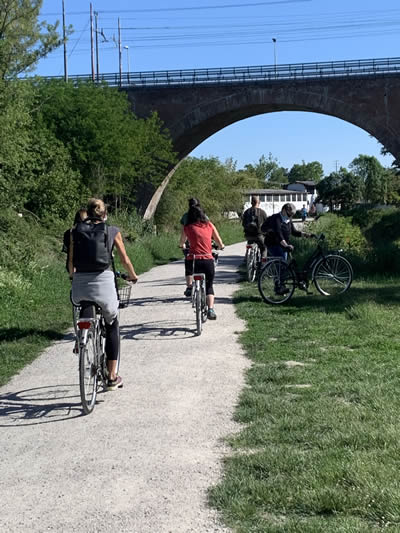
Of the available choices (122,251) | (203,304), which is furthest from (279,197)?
(122,251)

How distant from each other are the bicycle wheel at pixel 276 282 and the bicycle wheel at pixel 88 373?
20.0ft

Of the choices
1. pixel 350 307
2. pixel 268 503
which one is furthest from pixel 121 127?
pixel 268 503

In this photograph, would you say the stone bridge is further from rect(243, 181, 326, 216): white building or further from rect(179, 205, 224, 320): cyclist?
rect(243, 181, 326, 216): white building

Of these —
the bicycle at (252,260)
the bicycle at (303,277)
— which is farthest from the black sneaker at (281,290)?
the bicycle at (252,260)

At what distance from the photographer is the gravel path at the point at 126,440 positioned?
12.9 ft

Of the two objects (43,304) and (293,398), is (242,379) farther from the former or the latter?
(43,304)

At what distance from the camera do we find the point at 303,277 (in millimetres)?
12141

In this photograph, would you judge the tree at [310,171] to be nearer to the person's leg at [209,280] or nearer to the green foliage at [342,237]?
the green foliage at [342,237]

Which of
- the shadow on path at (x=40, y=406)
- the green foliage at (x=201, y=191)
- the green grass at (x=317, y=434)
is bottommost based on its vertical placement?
the shadow on path at (x=40, y=406)

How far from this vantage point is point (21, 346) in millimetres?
9016

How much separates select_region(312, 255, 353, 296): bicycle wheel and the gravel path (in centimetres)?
385

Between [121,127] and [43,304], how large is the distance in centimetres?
2170

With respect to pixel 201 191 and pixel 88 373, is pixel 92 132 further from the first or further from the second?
pixel 88 373

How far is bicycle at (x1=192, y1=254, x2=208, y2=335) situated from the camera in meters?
9.28
